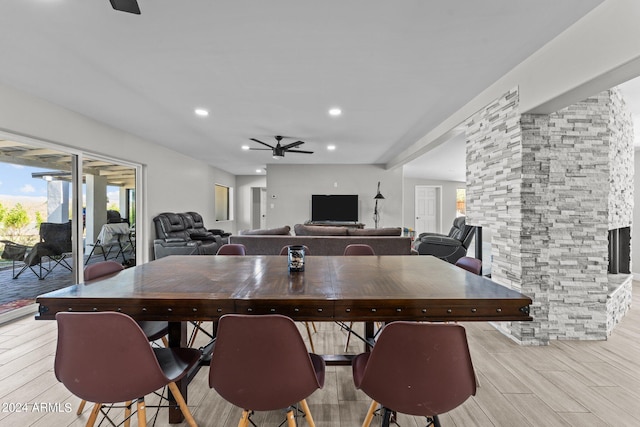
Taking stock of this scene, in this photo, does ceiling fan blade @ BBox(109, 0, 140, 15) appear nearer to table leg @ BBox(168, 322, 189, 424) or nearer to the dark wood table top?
the dark wood table top

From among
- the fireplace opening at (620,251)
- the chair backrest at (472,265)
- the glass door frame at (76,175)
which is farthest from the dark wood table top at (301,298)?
the glass door frame at (76,175)

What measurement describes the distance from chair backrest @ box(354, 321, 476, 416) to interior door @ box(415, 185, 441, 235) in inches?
363

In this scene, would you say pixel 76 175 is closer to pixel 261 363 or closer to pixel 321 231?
pixel 321 231

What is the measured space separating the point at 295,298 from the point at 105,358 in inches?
28.0

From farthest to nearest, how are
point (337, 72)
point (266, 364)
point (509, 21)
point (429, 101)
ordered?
point (429, 101) → point (337, 72) → point (509, 21) → point (266, 364)

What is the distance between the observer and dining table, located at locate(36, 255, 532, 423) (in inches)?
48.3

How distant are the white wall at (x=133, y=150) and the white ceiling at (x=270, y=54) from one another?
0.17m

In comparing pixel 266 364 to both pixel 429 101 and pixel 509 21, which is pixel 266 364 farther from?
pixel 429 101

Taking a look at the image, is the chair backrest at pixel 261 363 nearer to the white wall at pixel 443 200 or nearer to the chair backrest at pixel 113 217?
the chair backrest at pixel 113 217

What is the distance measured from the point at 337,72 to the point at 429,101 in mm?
1290

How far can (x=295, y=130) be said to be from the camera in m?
4.67

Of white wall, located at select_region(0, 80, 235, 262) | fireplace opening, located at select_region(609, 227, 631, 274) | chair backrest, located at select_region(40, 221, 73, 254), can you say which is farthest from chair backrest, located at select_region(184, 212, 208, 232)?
fireplace opening, located at select_region(609, 227, 631, 274)

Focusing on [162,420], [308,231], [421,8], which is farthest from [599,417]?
[308,231]

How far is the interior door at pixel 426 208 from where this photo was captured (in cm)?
984
